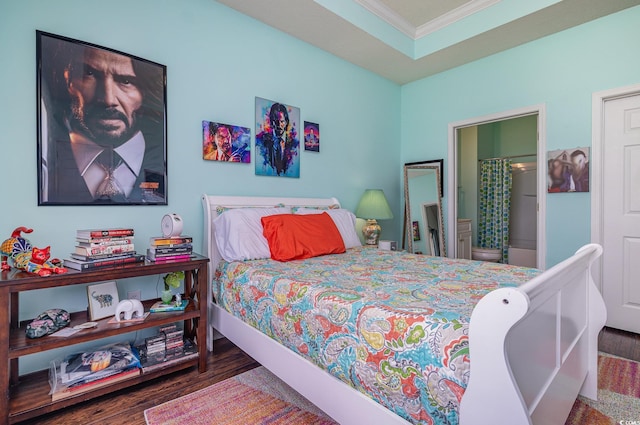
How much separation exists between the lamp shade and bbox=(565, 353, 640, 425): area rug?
6.75 feet

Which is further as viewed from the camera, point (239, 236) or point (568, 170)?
point (568, 170)

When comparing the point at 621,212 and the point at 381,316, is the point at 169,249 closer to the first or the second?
the point at 381,316

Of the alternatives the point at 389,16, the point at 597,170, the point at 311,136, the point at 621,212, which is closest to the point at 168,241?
the point at 311,136

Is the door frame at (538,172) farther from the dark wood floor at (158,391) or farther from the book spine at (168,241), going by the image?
the book spine at (168,241)

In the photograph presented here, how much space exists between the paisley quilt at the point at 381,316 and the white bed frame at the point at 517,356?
6 cm

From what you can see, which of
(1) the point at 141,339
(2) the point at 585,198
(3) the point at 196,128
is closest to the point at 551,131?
(2) the point at 585,198

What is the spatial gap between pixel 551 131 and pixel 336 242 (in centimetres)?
234

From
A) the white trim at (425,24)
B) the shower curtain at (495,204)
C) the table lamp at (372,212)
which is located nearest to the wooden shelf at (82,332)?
the table lamp at (372,212)

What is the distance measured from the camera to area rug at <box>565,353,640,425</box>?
1579 mm

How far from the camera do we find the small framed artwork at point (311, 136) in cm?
325

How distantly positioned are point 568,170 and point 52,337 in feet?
13.1

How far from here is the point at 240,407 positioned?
169 centimetres

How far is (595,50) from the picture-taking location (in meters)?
2.82

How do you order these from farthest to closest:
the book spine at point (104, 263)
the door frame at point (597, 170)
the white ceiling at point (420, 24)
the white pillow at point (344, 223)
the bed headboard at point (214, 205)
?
the white pillow at point (344, 223), the door frame at point (597, 170), the white ceiling at point (420, 24), the bed headboard at point (214, 205), the book spine at point (104, 263)
